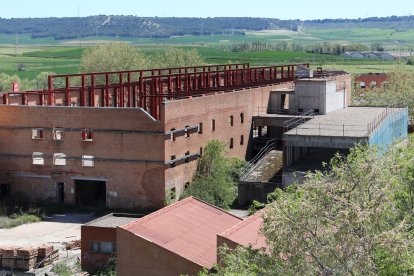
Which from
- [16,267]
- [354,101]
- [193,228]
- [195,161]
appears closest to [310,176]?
[193,228]

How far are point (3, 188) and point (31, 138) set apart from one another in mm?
3692

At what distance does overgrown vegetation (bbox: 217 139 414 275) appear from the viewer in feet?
64.8

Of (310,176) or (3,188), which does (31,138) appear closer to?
(3,188)

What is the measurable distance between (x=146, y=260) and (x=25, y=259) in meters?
8.53

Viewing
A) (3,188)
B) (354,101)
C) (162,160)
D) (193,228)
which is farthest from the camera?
(354,101)

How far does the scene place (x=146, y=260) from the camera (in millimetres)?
30016

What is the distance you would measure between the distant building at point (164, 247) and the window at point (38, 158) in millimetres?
18534

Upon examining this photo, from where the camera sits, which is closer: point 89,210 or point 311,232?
point 311,232

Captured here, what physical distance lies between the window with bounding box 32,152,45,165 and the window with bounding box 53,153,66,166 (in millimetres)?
758

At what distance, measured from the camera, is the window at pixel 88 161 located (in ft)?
162

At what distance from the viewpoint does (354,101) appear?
90125 mm

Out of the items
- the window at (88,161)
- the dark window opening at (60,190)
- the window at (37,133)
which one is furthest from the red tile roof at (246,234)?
the window at (37,133)

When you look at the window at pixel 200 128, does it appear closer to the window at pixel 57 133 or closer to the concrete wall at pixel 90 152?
the concrete wall at pixel 90 152

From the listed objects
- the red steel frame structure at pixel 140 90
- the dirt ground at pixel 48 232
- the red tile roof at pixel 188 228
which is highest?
the red steel frame structure at pixel 140 90
